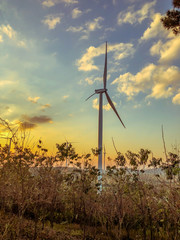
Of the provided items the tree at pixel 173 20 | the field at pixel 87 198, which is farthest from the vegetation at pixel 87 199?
the tree at pixel 173 20

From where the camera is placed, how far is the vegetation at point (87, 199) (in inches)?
259

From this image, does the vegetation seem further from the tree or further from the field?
the tree

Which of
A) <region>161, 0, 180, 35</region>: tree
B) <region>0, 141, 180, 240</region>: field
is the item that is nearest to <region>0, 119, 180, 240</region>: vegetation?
<region>0, 141, 180, 240</region>: field

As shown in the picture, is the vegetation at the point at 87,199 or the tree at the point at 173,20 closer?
the vegetation at the point at 87,199

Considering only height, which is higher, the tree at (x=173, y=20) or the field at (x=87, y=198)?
the tree at (x=173, y=20)

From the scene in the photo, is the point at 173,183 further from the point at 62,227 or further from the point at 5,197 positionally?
the point at 5,197

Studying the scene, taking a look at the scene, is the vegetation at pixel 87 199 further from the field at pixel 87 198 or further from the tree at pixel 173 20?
the tree at pixel 173 20

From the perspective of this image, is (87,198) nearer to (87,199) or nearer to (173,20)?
(87,199)

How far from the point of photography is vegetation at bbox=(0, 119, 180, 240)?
6586 mm

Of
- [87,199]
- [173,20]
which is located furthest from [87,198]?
[173,20]

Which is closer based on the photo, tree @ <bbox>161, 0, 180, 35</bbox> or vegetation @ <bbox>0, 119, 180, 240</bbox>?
vegetation @ <bbox>0, 119, 180, 240</bbox>

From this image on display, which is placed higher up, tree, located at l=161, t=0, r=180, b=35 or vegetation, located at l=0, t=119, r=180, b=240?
tree, located at l=161, t=0, r=180, b=35

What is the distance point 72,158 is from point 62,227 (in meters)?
2.49

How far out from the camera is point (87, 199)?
26.6ft
